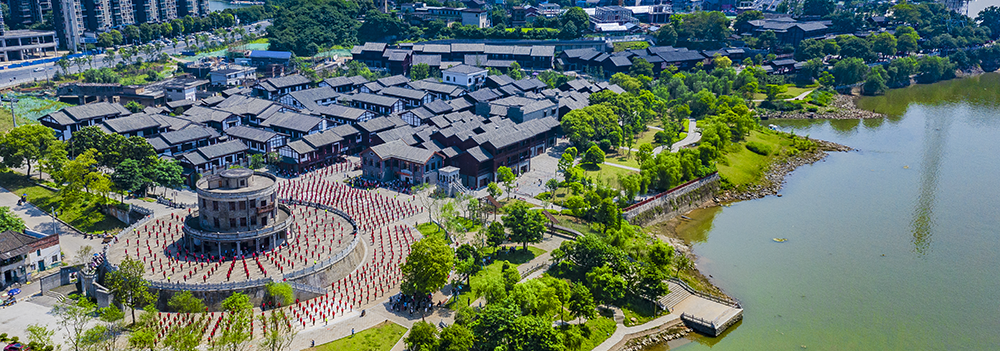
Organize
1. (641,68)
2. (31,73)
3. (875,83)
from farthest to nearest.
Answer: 1. (875,83)
2. (641,68)
3. (31,73)

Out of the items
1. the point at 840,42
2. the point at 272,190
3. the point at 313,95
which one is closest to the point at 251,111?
the point at 313,95

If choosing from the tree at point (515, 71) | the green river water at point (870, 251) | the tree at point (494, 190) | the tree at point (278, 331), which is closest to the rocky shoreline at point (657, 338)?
the green river water at point (870, 251)

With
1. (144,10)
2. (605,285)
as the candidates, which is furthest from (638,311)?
(144,10)

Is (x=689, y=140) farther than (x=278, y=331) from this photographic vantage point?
Yes

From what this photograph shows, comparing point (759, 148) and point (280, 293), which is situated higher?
point (280, 293)

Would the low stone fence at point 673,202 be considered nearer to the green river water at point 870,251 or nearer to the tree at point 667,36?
the green river water at point 870,251

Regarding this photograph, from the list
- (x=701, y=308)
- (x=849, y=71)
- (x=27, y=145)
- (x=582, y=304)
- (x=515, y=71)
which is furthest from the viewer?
(x=849, y=71)

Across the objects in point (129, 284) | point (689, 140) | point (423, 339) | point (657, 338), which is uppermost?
point (129, 284)

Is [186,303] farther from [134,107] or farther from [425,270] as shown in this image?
[134,107]
